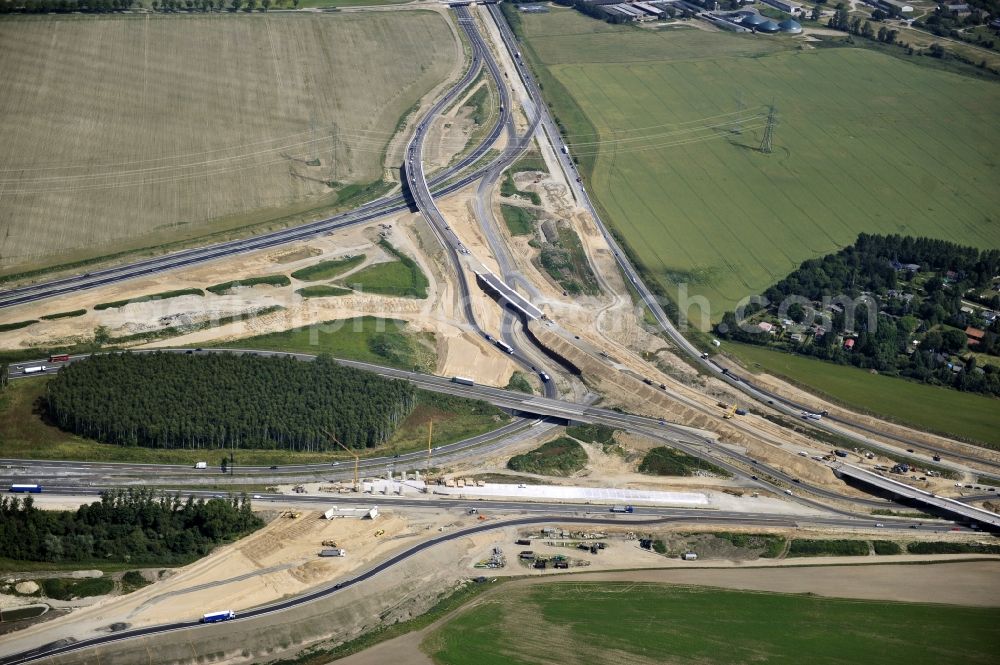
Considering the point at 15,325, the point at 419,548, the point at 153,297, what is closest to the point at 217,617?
the point at 419,548

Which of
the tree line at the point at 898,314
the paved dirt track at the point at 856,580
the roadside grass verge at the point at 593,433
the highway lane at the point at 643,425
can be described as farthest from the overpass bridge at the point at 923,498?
the tree line at the point at 898,314

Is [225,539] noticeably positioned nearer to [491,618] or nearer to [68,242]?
[491,618]

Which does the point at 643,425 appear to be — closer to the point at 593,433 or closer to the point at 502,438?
the point at 593,433

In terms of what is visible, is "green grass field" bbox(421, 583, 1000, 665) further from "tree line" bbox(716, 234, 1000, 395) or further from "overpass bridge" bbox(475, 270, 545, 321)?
"overpass bridge" bbox(475, 270, 545, 321)

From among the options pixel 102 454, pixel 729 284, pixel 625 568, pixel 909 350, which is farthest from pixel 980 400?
pixel 102 454

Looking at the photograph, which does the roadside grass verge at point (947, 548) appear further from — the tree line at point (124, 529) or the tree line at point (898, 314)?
the tree line at point (124, 529)
